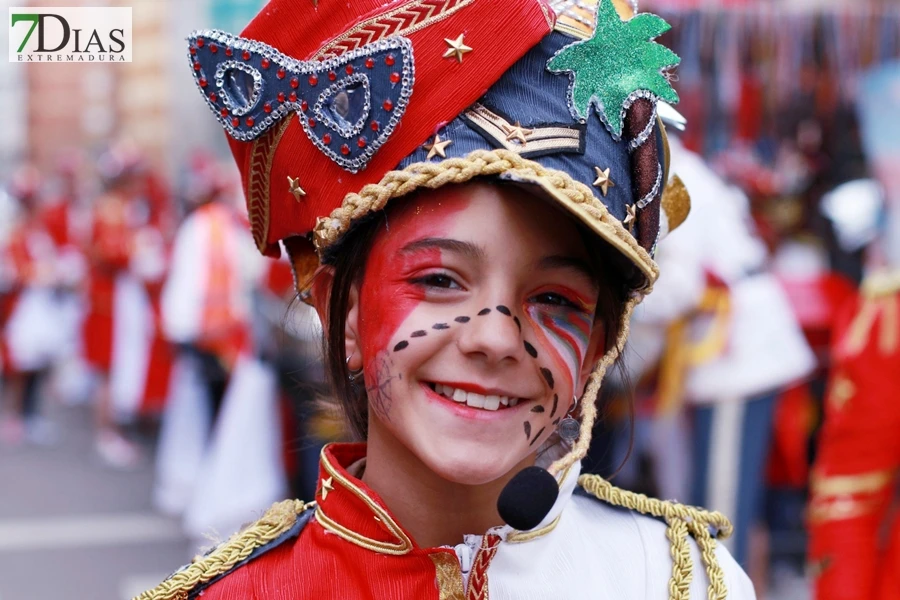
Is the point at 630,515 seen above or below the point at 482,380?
below

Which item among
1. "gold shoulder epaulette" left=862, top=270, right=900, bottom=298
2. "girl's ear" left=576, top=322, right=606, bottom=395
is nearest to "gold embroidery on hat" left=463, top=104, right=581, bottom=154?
"girl's ear" left=576, top=322, right=606, bottom=395

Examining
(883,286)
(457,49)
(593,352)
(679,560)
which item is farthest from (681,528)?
(883,286)

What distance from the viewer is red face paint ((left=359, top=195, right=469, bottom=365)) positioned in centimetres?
152

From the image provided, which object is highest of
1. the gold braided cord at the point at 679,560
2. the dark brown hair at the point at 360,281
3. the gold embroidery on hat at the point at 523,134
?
the gold embroidery on hat at the point at 523,134

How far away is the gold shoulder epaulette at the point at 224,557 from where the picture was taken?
1713 millimetres

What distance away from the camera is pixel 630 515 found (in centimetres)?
186

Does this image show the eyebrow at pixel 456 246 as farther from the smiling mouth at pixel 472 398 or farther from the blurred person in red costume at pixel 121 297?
the blurred person in red costume at pixel 121 297

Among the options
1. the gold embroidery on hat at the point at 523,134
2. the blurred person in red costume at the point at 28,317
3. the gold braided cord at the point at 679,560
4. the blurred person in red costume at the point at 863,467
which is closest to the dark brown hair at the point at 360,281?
the gold embroidery on hat at the point at 523,134

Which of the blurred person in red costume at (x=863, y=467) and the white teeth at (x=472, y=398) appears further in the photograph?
the blurred person in red costume at (x=863, y=467)

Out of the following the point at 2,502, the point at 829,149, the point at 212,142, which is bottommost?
the point at 2,502

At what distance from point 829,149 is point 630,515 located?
18.1 feet

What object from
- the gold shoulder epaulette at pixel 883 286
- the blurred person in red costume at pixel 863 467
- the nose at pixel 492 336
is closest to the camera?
the nose at pixel 492 336

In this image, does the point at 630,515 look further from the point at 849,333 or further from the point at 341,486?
the point at 849,333

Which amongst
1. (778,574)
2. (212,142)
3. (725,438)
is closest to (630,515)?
(725,438)
